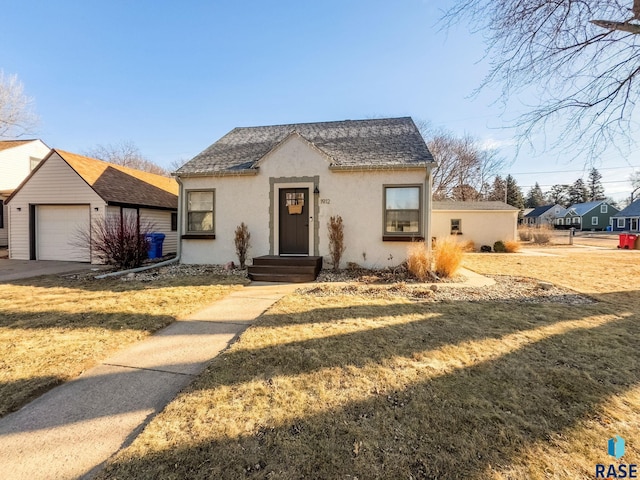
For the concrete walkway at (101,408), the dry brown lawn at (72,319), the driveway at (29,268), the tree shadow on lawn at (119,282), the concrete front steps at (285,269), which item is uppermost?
the concrete front steps at (285,269)

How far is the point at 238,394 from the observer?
2504 millimetres

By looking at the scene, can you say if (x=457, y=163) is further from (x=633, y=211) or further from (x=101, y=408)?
(x=633, y=211)

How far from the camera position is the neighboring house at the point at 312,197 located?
28.2 ft

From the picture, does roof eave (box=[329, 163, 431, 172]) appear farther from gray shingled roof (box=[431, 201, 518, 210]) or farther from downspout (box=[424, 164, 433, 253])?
gray shingled roof (box=[431, 201, 518, 210])

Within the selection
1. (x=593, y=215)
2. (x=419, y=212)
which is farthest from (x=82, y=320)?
(x=593, y=215)

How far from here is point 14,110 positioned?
20516mm

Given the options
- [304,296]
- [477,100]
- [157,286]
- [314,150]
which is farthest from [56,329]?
[477,100]

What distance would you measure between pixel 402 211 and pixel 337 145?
11.0 feet

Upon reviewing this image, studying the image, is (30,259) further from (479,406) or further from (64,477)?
(479,406)

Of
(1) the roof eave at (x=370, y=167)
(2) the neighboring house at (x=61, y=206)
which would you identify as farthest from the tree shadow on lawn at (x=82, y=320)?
(2) the neighboring house at (x=61, y=206)

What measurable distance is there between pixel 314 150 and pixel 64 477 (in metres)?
8.43

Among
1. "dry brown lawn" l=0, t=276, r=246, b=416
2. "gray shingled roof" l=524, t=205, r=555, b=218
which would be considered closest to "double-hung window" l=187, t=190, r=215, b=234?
"dry brown lawn" l=0, t=276, r=246, b=416

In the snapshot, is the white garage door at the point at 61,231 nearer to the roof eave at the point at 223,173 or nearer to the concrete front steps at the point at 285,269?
the roof eave at the point at 223,173

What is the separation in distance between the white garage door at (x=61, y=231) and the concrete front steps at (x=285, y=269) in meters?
8.33
